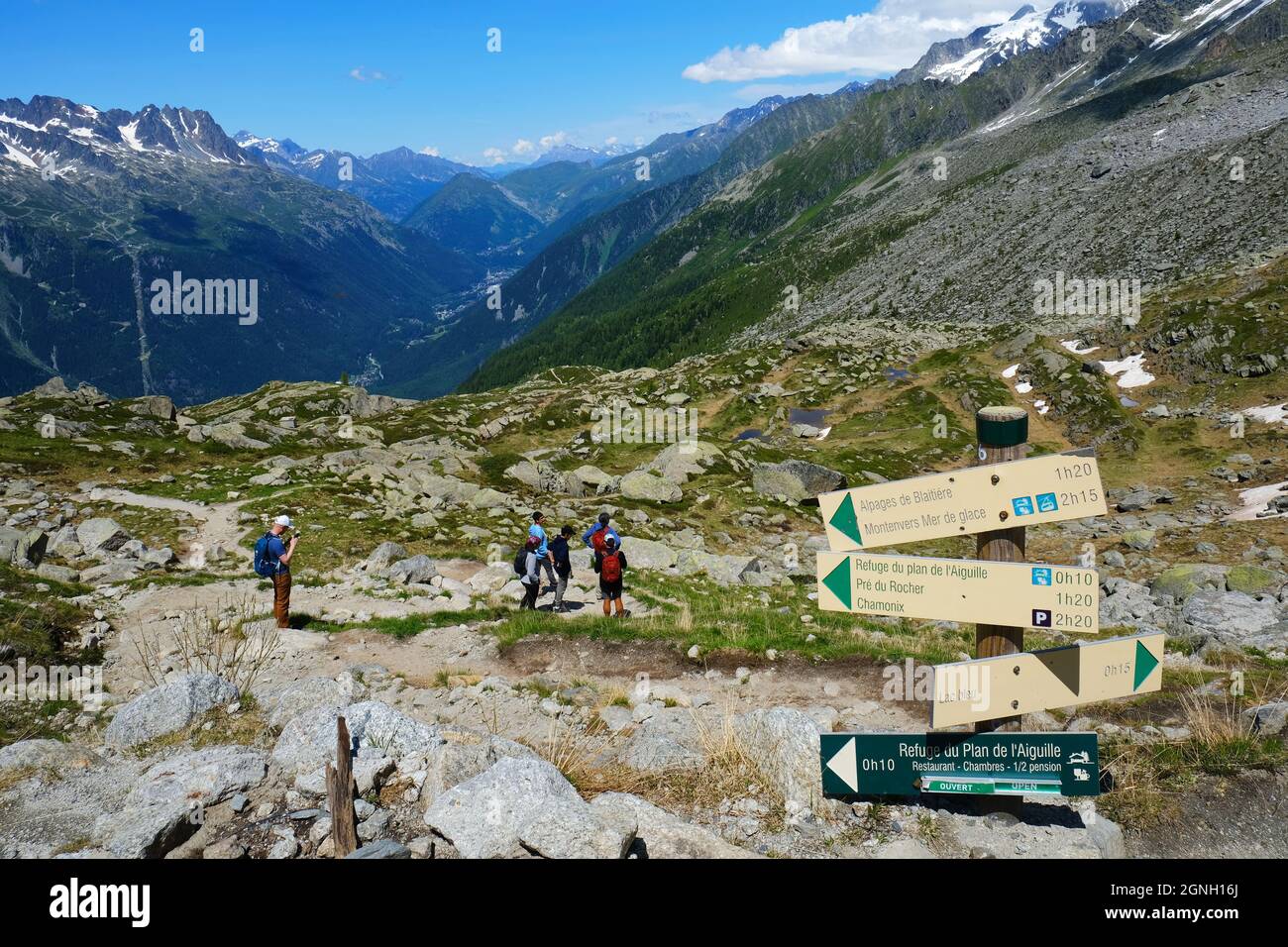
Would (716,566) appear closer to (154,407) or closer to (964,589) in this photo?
(964,589)

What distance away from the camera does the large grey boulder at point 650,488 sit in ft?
131

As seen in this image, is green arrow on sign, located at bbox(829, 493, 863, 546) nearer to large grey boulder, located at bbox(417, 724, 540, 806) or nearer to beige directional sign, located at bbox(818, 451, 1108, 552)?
beige directional sign, located at bbox(818, 451, 1108, 552)

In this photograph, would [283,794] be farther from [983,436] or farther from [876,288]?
[876,288]

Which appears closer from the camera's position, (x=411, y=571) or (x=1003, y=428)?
(x=1003, y=428)

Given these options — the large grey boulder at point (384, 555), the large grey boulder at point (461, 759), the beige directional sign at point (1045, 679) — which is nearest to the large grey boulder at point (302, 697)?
Result: the large grey boulder at point (461, 759)

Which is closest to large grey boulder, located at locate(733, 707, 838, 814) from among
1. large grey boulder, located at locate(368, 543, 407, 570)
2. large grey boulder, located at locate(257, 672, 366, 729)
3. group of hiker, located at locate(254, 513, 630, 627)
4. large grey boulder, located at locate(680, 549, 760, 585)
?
large grey boulder, located at locate(257, 672, 366, 729)

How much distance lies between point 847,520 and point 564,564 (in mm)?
13499

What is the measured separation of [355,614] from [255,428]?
41.8 metres

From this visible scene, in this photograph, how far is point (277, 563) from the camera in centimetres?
1755

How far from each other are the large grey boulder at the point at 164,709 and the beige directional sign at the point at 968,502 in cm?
1018

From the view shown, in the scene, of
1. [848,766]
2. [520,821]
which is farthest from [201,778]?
[848,766]

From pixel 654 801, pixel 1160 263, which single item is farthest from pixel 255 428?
pixel 1160 263

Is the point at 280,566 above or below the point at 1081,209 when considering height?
below

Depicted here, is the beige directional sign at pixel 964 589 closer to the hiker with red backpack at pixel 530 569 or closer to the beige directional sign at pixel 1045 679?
the beige directional sign at pixel 1045 679
